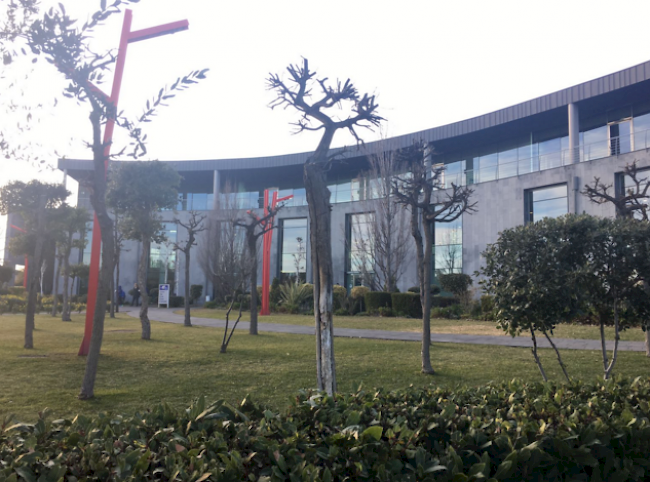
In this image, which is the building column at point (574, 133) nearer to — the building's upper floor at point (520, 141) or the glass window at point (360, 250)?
the building's upper floor at point (520, 141)

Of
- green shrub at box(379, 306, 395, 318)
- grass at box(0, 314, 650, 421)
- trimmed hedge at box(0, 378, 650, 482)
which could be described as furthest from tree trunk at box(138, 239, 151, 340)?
green shrub at box(379, 306, 395, 318)

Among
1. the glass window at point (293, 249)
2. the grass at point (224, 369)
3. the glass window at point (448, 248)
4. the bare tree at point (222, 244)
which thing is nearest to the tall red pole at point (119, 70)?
the grass at point (224, 369)

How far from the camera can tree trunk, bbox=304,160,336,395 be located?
4.71 metres

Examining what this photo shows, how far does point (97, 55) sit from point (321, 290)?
4.52 metres

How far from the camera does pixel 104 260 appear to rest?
23.2 feet

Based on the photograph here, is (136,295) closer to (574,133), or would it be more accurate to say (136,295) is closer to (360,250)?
(360,250)

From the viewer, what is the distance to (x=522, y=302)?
19.5 feet

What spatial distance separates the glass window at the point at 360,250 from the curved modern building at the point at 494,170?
13 cm

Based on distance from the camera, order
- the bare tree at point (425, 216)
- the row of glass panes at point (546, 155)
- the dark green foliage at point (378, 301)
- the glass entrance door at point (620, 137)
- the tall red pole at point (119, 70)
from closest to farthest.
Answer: the bare tree at point (425, 216) → the tall red pole at point (119, 70) → the glass entrance door at point (620, 137) → the row of glass panes at point (546, 155) → the dark green foliage at point (378, 301)

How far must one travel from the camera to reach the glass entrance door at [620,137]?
70.0 ft

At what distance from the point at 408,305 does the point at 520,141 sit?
39.8 feet

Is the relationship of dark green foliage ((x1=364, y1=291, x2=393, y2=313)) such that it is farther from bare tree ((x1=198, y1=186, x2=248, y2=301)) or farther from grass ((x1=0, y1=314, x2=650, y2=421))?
grass ((x1=0, y1=314, x2=650, y2=421))

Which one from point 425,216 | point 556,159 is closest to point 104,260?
point 425,216

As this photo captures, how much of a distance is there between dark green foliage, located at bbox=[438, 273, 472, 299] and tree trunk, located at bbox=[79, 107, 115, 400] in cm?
1983
